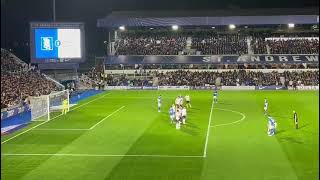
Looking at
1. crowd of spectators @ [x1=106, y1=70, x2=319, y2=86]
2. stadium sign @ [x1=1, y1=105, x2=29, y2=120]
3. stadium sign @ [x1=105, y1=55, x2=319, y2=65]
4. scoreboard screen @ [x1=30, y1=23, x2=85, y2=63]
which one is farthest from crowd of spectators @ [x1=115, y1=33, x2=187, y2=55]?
stadium sign @ [x1=1, y1=105, x2=29, y2=120]

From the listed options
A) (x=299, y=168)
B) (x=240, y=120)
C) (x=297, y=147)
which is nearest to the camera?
(x=299, y=168)

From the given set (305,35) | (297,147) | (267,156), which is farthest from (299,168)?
(305,35)

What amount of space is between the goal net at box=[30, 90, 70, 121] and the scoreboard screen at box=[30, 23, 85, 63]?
3.14 m

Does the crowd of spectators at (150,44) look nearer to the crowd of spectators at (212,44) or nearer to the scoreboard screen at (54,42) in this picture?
the crowd of spectators at (212,44)

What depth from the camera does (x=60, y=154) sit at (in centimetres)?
2067

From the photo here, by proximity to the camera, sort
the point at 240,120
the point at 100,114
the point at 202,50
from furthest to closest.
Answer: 1. the point at 202,50
2. the point at 100,114
3. the point at 240,120

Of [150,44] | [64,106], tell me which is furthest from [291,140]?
[150,44]

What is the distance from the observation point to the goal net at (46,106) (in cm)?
3209

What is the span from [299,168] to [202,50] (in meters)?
50.1

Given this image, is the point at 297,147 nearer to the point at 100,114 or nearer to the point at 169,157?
the point at 169,157

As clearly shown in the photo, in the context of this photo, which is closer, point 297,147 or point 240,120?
point 297,147

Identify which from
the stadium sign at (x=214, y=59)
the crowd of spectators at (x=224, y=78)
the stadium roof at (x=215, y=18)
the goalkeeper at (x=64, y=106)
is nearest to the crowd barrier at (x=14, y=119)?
the goalkeeper at (x=64, y=106)

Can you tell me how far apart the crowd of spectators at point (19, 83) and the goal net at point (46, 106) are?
2790 millimetres

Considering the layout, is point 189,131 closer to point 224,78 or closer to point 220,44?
point 224,78
